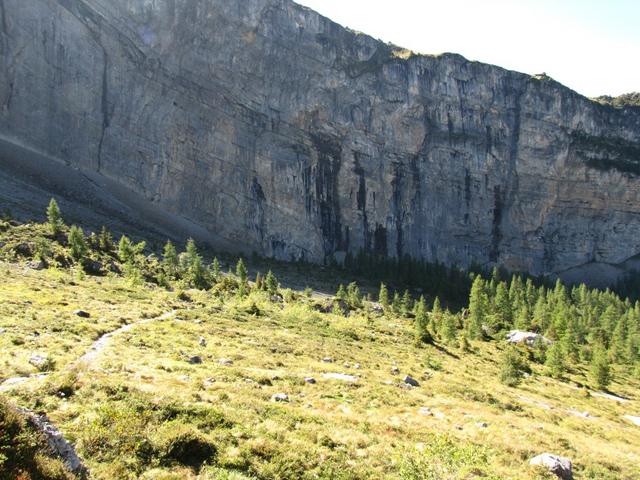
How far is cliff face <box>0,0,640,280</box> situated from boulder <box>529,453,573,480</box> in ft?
432

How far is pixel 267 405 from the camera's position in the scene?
17.4 meters

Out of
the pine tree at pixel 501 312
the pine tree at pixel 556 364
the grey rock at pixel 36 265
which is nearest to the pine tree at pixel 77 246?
the grey rock at pixel 36 265

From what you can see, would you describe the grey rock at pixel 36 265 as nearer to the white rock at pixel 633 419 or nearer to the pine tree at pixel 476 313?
the pine tree at pixel 476 313

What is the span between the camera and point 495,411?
1013 inches

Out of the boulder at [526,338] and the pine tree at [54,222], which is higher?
the pine tree at [54,222]

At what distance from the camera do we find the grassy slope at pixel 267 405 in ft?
40.5

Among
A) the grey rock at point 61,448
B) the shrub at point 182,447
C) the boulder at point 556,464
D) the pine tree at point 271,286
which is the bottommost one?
the pine tree at point 271,286

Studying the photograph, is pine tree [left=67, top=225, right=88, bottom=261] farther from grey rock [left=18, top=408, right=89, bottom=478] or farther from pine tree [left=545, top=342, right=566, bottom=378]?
pine tree [left=545, top=342, right=566, bottom=378]

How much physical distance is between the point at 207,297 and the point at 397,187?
116 m

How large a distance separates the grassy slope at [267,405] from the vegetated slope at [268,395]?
79 millimetres

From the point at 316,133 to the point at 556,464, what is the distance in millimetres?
→ 146121

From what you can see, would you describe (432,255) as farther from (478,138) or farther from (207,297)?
(207,297)

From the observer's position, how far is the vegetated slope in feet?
40.8

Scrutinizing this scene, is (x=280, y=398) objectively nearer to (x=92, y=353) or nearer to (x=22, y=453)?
(x=92, y=353)
